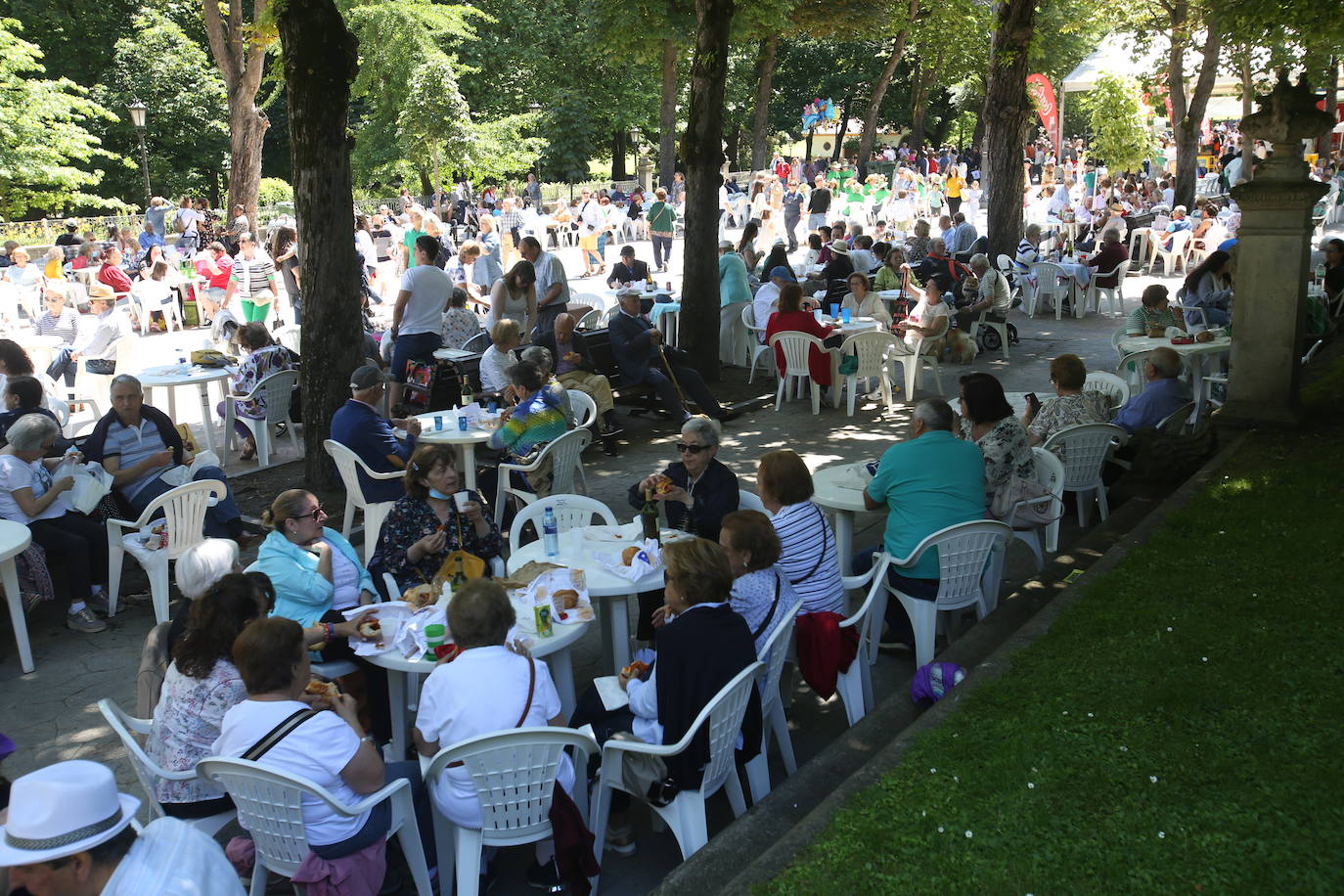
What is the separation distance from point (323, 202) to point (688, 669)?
5.49 metres

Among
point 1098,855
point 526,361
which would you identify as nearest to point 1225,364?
point 526,361

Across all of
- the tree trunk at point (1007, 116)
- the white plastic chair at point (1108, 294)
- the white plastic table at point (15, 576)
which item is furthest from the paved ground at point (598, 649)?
the tree trunk at point (1007, 116)

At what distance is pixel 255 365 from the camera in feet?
30.1

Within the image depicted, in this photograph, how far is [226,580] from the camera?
152 inches

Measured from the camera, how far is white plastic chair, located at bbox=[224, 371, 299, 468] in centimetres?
912

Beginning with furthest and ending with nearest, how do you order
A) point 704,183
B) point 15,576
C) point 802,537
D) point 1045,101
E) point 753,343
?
point 1045,101 < point 753,343 < point 704,183 < point 15,576 < point 802,537

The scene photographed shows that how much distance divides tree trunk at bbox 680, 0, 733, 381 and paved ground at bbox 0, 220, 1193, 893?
695 mm

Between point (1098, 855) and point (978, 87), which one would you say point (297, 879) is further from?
point (978, 87)

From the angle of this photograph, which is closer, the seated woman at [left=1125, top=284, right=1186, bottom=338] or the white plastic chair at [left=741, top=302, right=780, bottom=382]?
the seated woman at [left=1125, top=284, right=1186, bottom=338]

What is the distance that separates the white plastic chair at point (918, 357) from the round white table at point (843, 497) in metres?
4.53

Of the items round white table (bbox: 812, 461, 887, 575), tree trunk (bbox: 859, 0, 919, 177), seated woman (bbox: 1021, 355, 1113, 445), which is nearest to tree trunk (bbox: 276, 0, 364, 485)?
round white table (bbox: 812, 461, 887, 575)

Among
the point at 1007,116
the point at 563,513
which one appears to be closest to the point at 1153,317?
the point at 1007,116

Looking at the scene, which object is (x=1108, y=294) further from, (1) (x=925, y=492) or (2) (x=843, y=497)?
(1) (x=925, y=492)

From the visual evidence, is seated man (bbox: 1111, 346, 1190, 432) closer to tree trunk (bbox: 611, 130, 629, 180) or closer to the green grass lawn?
the green grass lawn
